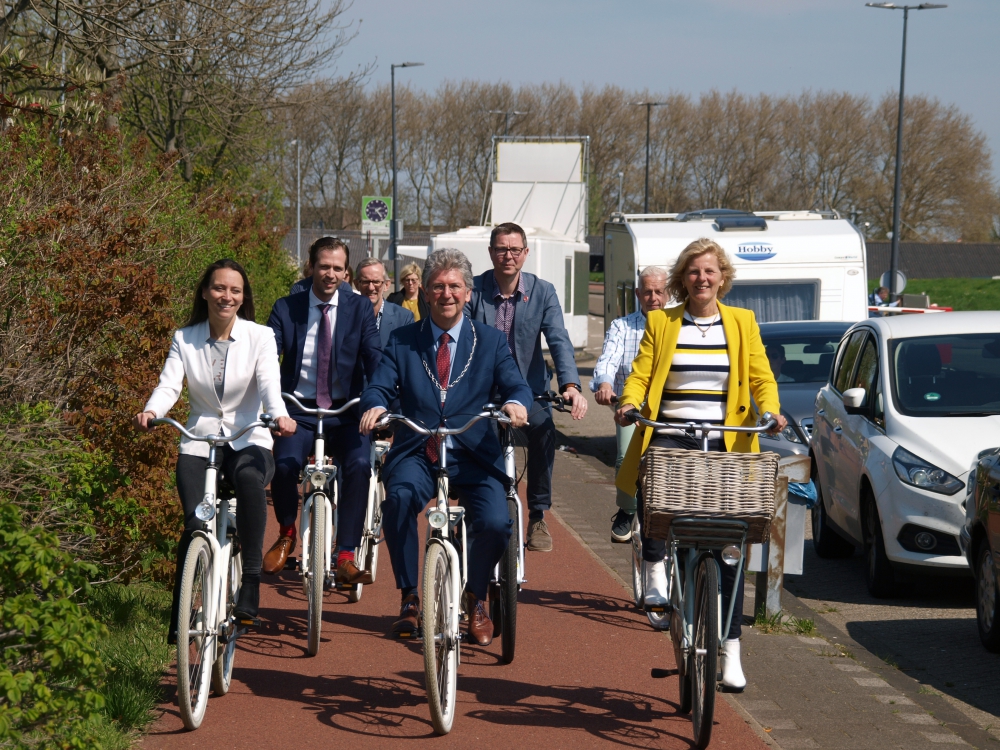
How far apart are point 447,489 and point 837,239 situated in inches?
465

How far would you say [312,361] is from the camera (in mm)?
6836

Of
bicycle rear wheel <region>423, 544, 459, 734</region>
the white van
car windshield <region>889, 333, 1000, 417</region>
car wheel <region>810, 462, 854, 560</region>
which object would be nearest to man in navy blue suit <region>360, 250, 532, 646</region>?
bicycle rear wheel <region>423, 544, 459, 734</region>

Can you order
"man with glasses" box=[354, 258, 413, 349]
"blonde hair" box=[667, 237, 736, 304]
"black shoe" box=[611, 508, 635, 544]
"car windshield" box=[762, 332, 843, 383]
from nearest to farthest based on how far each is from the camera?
"blonde hair" box=[667, 237, 736, 304], "black shoe" box=[611, 508, 635, 544], "man with glasses" box=[354, 258, 413, 349], "car windshield" box=[762, 332, 843, 383]

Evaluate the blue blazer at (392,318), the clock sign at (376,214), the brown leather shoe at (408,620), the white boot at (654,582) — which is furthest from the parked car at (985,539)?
the clock sign at (376,214)

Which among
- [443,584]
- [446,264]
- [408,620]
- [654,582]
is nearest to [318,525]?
[408,620]

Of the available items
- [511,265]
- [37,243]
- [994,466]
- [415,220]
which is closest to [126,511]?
[37,243]

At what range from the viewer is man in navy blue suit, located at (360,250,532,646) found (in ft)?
17.4

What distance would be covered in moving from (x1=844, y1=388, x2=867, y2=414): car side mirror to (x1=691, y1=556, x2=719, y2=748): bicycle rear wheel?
3.87 m

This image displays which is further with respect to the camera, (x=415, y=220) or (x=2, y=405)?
(x=415, y=220)

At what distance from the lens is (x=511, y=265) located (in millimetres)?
7270

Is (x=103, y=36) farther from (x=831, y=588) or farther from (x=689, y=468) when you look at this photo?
(x=689, y=468)

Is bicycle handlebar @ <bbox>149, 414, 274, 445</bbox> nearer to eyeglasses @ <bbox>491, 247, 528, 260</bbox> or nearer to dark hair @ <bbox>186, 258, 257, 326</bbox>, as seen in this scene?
dark hair @ <bbox>186, 258, 257, 326</bbox>

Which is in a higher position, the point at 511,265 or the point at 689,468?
the point at 511,265

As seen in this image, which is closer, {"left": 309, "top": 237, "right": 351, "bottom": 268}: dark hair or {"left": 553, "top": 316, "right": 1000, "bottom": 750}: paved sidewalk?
{"left": 553, "top": 316, "right": 1000, "bottom": 750}: paved sidewalk
